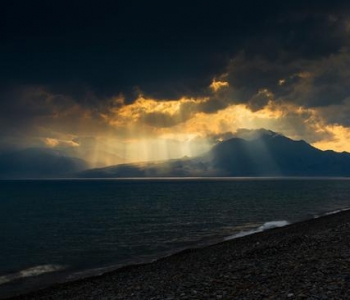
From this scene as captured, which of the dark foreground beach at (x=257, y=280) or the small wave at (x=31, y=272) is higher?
the dark foreground beach at (x=257, y=280)

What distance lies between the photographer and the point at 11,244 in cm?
5584

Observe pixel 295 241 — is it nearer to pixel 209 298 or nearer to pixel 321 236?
pixel 321 236

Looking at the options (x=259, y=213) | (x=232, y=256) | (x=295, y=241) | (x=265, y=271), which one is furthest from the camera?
(x=259, y=213)

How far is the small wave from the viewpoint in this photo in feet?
119

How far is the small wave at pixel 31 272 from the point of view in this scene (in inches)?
1423

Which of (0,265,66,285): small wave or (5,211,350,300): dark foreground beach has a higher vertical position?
(5,211,350,300): dark foreground beach

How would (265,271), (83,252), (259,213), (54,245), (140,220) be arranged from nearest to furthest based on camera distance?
(265,271) < (83,252) < (54,245) < (140,220) < (259,213)

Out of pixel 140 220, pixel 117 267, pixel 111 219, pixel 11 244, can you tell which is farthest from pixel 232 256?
pixel 111 219

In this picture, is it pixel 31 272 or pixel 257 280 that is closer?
pixel 257 280

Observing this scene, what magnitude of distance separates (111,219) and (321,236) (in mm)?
57814

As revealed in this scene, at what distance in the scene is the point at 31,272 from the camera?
38344 millimetres

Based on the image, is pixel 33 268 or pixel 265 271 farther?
pixel 33 268

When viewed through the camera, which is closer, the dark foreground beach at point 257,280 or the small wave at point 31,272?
the dark foreground beach at point 257,280

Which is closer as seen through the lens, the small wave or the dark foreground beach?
the dark foreground beach
